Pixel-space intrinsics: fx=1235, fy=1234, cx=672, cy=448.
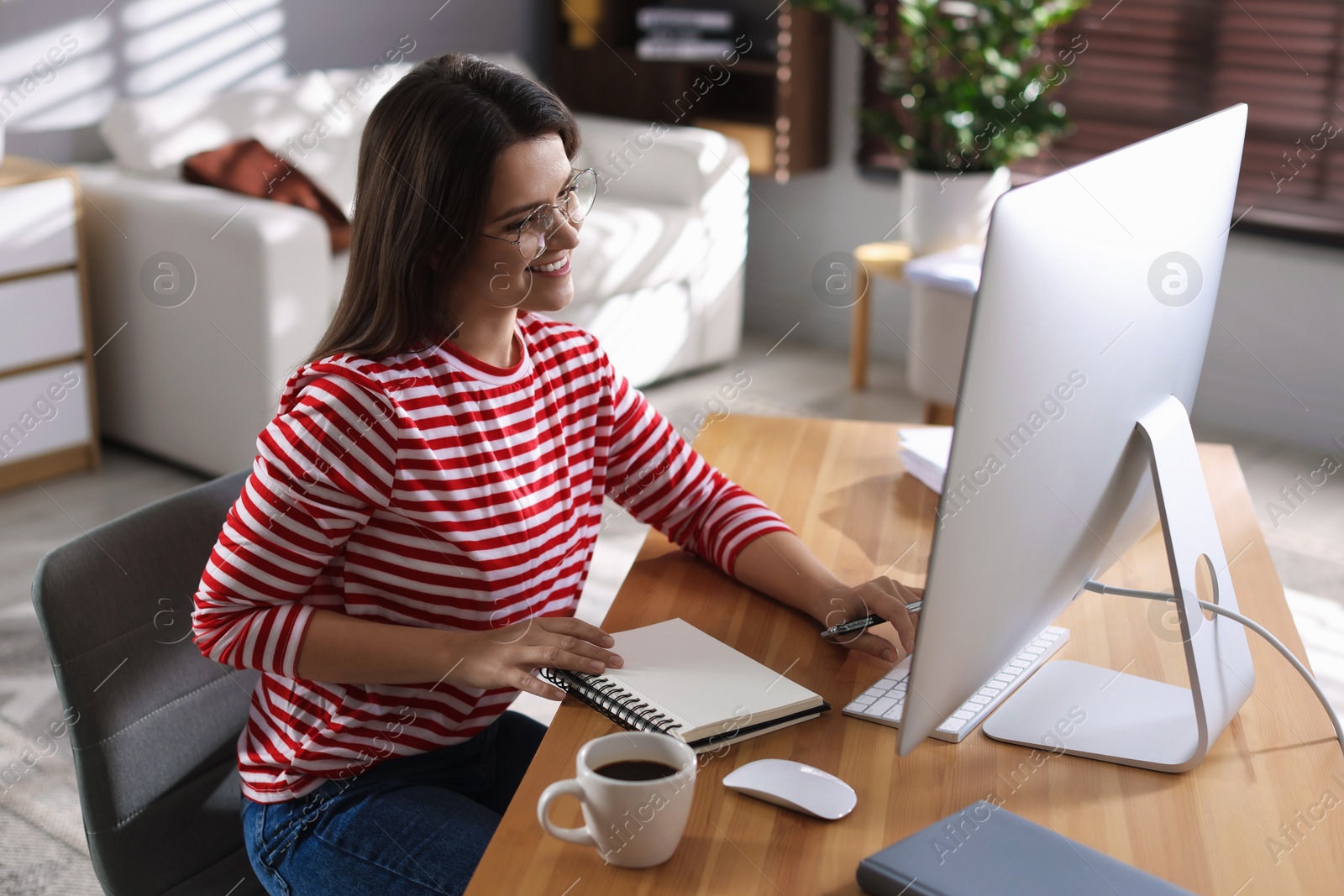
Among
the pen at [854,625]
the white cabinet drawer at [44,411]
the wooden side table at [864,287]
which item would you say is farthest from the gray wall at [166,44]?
the pen at [854,625]

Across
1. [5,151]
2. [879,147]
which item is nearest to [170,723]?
[5,151]

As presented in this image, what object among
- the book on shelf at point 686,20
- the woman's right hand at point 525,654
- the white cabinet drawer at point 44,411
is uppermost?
the book on shelf at point 686,20

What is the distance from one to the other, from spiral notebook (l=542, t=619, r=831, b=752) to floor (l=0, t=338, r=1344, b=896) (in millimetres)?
1082

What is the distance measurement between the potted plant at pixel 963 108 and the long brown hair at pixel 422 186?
97.6 inches

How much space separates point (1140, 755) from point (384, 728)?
1.99 ft

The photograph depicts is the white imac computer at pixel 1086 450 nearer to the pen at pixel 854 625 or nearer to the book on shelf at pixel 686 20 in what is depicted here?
the pen at pixel 854 625

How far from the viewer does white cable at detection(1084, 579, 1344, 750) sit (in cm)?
94

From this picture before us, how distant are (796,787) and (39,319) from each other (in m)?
2.56

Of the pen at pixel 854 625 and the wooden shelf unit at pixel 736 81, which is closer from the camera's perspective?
the pen at pixel 854 625

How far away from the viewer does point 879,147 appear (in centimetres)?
412

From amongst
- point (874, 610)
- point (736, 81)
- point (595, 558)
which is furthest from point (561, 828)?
point (736, 81)

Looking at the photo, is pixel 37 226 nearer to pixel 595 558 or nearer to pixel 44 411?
pixel 44 411

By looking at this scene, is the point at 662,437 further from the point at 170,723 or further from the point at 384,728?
the point at 170,723

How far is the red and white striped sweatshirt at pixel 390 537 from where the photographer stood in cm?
97
